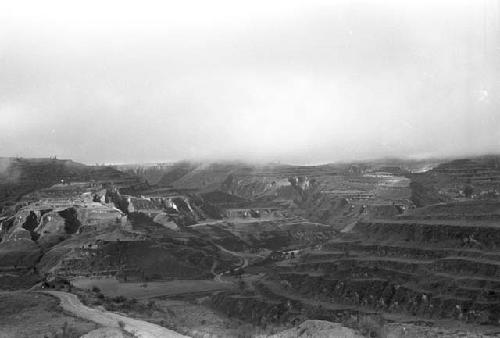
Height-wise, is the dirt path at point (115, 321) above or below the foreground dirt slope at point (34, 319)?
below

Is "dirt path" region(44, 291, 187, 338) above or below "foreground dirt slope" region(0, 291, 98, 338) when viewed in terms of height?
→ below

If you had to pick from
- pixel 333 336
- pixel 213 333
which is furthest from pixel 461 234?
pixel 333 336

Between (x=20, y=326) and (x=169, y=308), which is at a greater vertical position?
(x=20, y=326)

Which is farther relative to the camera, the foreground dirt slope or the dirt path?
the dirt path

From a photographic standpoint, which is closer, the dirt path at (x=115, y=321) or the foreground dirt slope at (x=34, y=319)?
the foreground dirt slope at (x=34, y=319)

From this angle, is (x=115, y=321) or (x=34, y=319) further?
(x=115, y=321)

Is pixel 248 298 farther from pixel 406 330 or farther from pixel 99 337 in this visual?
pixel 99 337

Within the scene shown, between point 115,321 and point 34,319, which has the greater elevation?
point 34,319

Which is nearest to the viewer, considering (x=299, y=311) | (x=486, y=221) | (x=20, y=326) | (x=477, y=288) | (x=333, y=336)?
(x=333, y=336)
